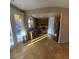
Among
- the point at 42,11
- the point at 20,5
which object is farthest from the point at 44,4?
the point at 20,5

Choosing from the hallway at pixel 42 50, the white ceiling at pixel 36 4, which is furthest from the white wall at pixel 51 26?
the white ceiling at pixel 36 4

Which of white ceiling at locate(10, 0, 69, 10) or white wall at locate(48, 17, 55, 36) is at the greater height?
white ceiling at locate(10, 0, 69, 10)

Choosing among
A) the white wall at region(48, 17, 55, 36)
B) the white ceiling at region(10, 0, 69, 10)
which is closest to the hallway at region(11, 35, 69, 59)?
the white wall at region(48, 17, 55, 36)

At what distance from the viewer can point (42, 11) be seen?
1368 millimetres

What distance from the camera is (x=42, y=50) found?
1.30 meters

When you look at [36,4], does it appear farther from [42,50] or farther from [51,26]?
[42,50]

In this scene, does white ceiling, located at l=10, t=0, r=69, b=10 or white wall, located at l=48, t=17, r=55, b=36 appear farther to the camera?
white wall, located at l=48, t=17, r=55, b=36

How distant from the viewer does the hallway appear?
1199 millimetres

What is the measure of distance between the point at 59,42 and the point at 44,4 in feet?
1.95

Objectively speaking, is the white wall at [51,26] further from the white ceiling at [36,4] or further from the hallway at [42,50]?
the white ceiling at [36,4]

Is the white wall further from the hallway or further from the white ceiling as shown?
the white ceiling

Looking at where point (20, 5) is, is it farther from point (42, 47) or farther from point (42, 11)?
point (42, 47)
